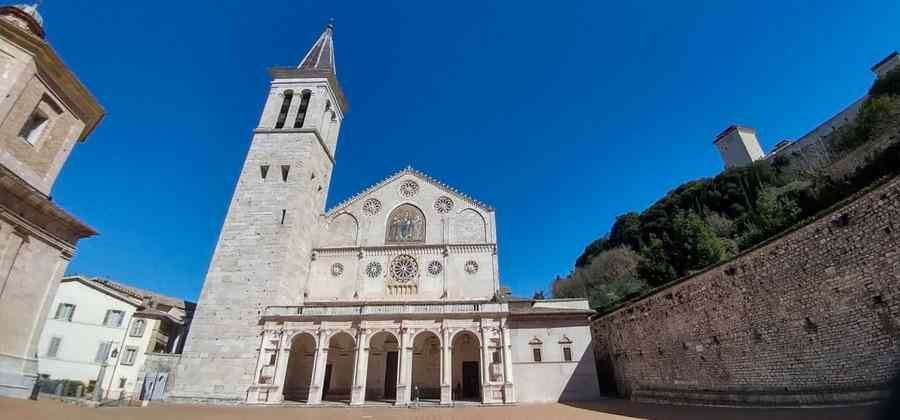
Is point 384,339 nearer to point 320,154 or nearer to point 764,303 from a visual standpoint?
point 320,154

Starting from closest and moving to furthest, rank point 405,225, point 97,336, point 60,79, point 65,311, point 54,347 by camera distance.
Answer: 1. point 60,79
2. point 54,347
3. point 65,311
4. point 97,336
5. point 405,225

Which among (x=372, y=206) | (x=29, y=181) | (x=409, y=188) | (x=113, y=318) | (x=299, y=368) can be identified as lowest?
(x=299, y=368)

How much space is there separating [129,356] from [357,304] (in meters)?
16.7

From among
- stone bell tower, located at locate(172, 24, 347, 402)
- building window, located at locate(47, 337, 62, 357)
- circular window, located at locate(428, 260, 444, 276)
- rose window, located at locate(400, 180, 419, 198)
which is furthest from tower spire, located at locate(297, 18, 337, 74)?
building window, located at locate(47, 337, 62, 357)

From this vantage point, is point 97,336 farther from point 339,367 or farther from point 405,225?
point 405,225

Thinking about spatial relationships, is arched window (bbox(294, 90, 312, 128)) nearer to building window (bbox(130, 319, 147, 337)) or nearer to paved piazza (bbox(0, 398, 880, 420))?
building window (bbox(130, 319, 147, 337))

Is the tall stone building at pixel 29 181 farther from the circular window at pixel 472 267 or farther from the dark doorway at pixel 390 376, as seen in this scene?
the circular window at pixel 472 267

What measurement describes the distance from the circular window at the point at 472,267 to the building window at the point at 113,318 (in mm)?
22890

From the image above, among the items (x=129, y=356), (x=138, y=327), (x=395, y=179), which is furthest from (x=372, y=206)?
(x=129, y=356)

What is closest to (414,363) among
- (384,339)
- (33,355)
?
(384,339)

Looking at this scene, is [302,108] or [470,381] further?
[302,108]

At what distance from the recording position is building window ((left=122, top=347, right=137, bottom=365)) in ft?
77.8

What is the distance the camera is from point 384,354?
68.9 feet

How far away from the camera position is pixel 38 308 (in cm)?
869
